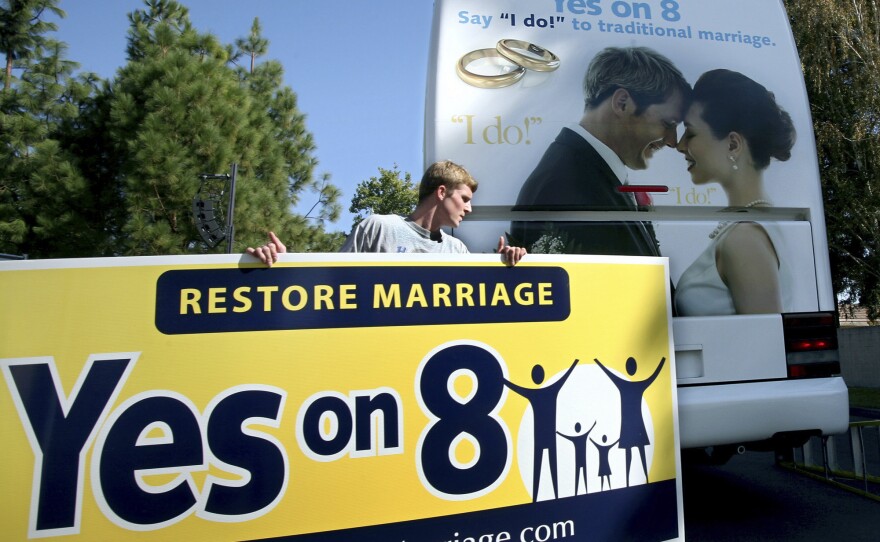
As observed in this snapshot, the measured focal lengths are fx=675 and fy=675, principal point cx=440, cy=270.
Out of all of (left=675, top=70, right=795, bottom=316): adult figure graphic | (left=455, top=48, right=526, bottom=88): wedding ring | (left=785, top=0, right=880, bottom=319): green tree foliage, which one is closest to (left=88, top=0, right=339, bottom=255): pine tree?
(left=455, top=48, right=526, bottom=88): wedding ring

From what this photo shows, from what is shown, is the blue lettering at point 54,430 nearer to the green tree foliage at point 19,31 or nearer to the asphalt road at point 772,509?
the asphalt road at point 772,509

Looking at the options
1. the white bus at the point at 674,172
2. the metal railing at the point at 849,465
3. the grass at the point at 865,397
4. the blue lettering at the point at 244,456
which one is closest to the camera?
the blue lettering at the point at 244,456

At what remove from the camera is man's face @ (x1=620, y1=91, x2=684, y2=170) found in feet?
12.3

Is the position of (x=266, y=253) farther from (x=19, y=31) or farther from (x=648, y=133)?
(x=19, y=31)

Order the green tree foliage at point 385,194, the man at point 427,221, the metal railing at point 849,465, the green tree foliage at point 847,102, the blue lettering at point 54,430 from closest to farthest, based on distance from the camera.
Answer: the blue lettering at point 54,430
the man at point 427,221
the metal railing at point 849,465
the green tree foliage at point 847,102
the green tree foliage at point 385,194

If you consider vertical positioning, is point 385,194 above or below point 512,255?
above

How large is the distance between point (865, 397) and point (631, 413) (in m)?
16.7

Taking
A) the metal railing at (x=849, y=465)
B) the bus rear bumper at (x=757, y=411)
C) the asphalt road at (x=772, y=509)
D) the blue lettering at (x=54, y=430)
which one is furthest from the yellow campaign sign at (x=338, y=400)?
the metal railing at (x=849, y=465)

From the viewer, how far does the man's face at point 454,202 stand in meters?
2.84

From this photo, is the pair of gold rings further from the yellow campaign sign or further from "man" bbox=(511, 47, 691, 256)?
the yellow campaign sign

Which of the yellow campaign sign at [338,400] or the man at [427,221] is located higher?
the man at [427,221]

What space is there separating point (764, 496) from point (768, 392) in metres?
2.45

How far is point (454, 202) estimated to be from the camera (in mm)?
2844

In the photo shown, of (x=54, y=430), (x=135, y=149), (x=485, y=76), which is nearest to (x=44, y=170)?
(x=135, y=149)
